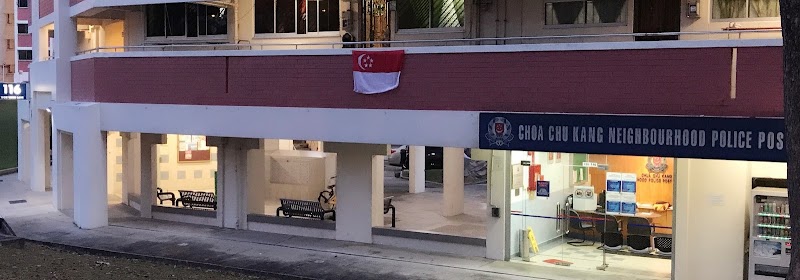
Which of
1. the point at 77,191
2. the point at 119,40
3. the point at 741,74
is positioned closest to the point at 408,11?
the point at 741,74

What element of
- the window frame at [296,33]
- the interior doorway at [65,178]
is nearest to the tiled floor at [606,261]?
the window frame at [296,33]

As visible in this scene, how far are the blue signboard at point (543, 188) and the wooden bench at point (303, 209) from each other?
547 centimetres

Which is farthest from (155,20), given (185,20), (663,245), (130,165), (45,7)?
(663,245)

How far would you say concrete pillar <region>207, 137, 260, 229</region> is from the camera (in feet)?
72.0

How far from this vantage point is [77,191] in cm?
2233

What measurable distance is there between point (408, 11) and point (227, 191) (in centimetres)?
655

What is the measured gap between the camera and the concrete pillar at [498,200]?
17.8 m

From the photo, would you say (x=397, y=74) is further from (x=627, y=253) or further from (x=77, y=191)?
(x=77, y=191)

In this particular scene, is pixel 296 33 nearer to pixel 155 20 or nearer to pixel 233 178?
pixel 233 178

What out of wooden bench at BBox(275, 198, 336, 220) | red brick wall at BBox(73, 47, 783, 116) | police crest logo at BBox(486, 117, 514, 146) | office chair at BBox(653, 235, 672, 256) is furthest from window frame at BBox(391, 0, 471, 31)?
office chair at BBox(653, 235, 672, 256)

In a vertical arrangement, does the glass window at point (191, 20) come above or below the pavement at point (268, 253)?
above

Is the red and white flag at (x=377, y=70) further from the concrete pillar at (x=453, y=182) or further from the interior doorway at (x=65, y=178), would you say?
the interior doorway at (x=65, y=178)

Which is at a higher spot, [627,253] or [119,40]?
[119,40]

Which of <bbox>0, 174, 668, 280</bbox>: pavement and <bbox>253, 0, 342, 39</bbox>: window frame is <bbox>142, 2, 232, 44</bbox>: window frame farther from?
<bbox>0, 174, 668, 280</bbox>: pavement
